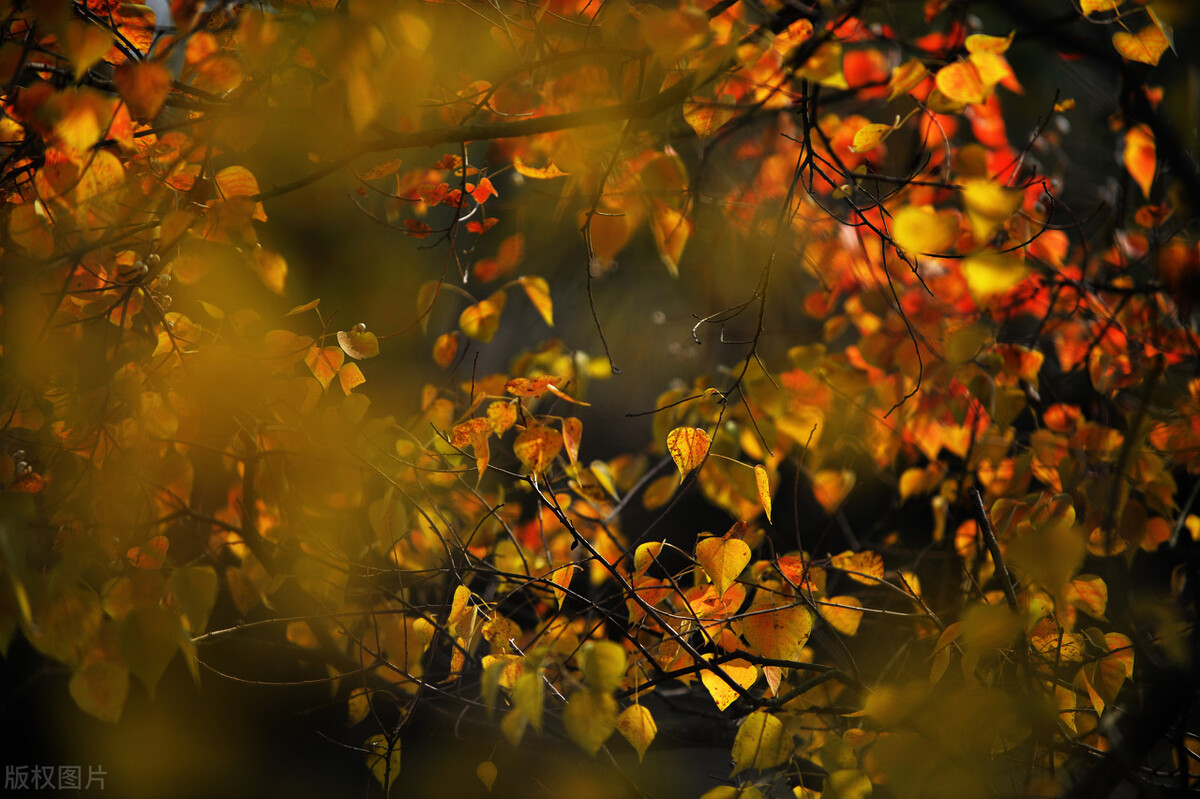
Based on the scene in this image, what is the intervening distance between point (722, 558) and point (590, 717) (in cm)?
26

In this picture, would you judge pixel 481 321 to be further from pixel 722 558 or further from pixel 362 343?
pixel 722 558

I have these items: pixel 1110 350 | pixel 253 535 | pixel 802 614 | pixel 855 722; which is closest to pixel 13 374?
pixel 253 535

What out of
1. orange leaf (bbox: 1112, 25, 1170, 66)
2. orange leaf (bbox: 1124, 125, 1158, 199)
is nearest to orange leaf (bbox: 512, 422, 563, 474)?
orange leaf (bbox: 1112, 25, 1170, 66)

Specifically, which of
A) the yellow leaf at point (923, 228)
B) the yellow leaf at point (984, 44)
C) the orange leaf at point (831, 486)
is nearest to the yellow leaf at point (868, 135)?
the yellow leaf at point (984, 44)

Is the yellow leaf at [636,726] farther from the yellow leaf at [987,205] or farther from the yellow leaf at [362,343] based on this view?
the yellow leaf at [987,205]

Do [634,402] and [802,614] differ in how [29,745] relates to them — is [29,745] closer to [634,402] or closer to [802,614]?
[802,614]

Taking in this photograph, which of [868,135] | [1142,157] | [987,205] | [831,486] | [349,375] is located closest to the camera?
[987,205]

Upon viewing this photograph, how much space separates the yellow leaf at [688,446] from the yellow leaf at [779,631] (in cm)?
21

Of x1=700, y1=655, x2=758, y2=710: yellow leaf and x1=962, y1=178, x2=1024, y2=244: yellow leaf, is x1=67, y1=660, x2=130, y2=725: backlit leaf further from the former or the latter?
x1=962, y1=178, x2=1024, y2=244: yellow leaf

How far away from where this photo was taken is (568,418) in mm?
1154

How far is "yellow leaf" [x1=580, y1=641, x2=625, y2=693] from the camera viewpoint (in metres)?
0.71

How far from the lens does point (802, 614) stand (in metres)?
0.94

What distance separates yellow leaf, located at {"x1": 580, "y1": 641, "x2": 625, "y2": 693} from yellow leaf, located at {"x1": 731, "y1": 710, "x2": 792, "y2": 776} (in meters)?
0.30

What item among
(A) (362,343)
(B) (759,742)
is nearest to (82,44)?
(A) (362,343)
